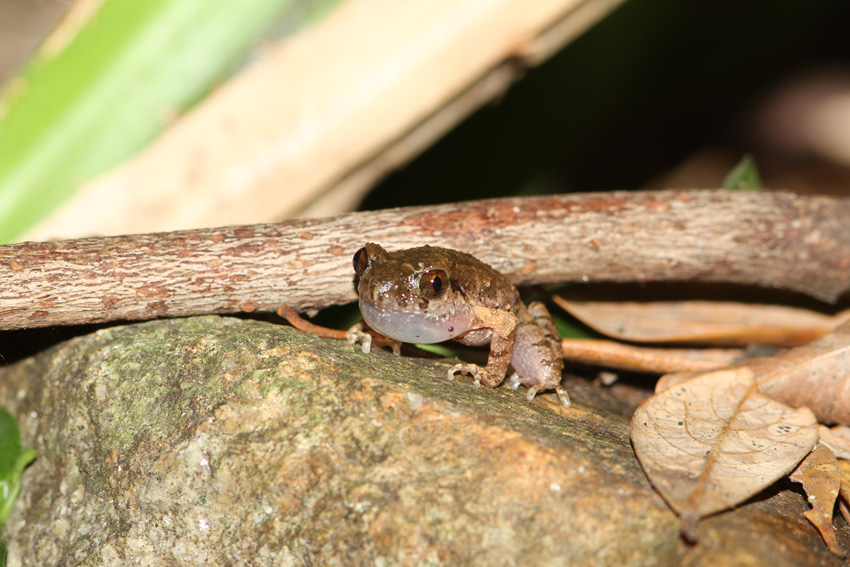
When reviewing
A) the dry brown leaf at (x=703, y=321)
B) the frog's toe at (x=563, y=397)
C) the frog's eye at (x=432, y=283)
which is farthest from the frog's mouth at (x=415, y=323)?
the dry brown leaf at (x=703, y=321)

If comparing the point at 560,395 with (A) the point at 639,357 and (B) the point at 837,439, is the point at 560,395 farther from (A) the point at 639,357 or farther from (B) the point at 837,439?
(B) the point at 837,439

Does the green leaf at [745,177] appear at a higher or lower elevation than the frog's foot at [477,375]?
higher

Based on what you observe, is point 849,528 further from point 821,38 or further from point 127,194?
point 821,38

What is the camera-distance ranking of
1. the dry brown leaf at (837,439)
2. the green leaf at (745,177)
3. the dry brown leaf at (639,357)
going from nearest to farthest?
1. the dry brown leaf at (837,439)
2. the dry brown leaf at (639,357)
3. the green leaf at (745,177)

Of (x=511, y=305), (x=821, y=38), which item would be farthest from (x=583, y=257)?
(x=821, y=38)

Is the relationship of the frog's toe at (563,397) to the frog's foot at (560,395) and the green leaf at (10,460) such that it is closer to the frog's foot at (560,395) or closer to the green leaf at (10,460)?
the frog's foot at (560,395)

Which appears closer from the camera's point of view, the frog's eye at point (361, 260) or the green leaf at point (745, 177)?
the frog's eye at point (361, 260)

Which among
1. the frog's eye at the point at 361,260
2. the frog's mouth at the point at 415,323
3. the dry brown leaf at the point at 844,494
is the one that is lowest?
the dry brown leaf at the point at 844,494
